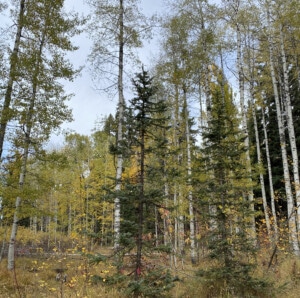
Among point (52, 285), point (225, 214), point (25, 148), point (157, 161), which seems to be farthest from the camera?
point (157, 161)

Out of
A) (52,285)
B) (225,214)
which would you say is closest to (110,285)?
(225,214)

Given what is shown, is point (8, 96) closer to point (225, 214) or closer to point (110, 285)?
point (110, 285)

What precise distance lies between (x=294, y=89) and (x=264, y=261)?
1555 centimetres

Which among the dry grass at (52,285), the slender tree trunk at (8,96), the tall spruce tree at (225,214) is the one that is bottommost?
the dry grass at (52,285)

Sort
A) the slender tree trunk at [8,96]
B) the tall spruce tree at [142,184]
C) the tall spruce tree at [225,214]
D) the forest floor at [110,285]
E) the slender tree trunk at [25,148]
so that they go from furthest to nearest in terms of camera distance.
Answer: the slender tree trunk at [25,148]
the slender tree trunk at [8,96]
the tall spruce tree at [225,214]
the forest floor at [110,285]
the tall spruce tree at [142,184]

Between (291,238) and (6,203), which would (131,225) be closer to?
(6,203)

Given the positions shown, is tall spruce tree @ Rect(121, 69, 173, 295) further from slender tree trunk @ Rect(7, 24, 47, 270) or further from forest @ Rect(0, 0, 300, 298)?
slender tree trunk @ Rect(7, 24, 47, 270)

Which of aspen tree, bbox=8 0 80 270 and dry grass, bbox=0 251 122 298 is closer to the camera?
dry grass, bbox=0 251 122 298

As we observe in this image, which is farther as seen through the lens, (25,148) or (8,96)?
(25,148)

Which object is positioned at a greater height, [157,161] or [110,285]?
[157,161]

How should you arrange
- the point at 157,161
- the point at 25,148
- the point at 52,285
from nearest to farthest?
1. the point at 52,285
2. the point at 25,148
3. the point at 157,161

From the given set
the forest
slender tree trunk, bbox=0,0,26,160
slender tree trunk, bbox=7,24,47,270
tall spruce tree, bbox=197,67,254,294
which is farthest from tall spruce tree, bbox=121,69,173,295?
slender tree trunk, bbox=7,24,47,270

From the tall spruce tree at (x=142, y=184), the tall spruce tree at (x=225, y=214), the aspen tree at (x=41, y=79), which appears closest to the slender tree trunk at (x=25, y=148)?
the aspen tree at (x=41, y=79)

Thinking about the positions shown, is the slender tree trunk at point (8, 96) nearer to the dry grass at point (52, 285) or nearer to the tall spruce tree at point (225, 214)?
the dry grass at point (52, 285)
